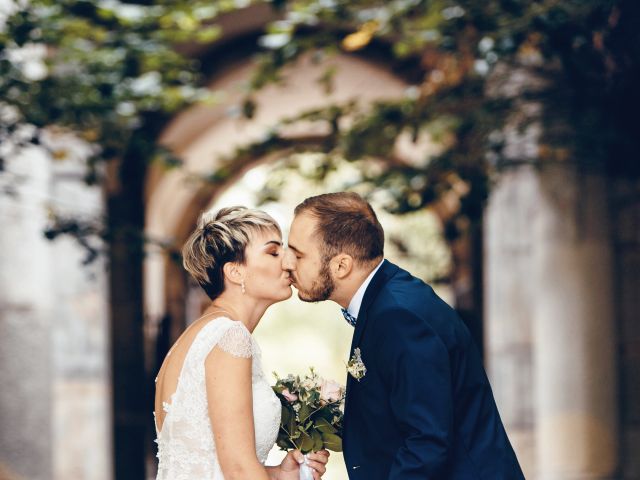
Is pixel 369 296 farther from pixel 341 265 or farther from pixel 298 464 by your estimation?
pixel 298 464

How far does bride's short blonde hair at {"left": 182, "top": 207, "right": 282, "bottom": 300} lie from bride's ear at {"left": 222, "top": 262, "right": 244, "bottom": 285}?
2 cm

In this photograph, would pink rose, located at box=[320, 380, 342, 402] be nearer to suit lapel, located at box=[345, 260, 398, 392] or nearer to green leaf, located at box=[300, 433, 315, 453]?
green leaf, located at box=[300, 433, 315, 453]

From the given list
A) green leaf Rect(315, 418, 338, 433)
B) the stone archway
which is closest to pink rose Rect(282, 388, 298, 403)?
green leaf Rect(315, 418, 338, 433)

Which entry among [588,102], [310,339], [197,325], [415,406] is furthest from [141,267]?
[310,339]

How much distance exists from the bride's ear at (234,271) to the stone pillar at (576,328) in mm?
4412

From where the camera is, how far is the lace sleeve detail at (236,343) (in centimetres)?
338

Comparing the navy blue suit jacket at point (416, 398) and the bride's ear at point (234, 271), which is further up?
the bride's ear at point (234, 271)

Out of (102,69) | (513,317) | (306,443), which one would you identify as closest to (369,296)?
(306,443)

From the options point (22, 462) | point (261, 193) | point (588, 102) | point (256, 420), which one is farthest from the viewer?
point (22, 462)

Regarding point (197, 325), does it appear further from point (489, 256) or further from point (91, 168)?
point (489, 256)

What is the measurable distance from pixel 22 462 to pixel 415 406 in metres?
5.43

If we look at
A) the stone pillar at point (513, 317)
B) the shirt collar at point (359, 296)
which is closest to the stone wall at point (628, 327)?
the stone pillar at point (513, 317)

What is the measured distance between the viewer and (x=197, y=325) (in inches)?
139

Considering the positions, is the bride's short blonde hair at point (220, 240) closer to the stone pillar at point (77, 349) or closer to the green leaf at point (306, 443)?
the green leaf at point (306, 443)
